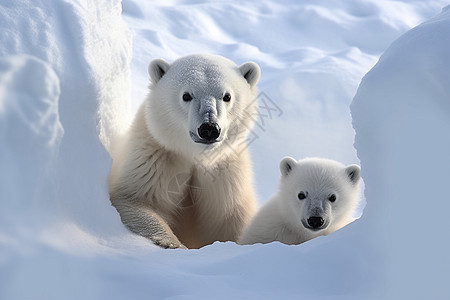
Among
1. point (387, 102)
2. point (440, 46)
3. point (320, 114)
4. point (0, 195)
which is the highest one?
point (320, 114)

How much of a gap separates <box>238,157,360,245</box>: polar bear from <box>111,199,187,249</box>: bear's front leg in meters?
0.53

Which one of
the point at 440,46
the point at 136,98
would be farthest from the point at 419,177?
the point at 136,98

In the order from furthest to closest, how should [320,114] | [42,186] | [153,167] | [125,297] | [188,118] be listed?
[320,114]
[153,167]
[188,118]
[42,186]
[125,297]

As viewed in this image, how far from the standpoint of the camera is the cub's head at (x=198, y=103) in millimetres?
3029

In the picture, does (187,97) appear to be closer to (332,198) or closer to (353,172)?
(332,198)

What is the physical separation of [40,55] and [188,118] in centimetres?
96

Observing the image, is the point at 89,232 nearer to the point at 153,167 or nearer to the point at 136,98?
the point at 153,167

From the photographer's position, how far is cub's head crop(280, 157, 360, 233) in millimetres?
3117

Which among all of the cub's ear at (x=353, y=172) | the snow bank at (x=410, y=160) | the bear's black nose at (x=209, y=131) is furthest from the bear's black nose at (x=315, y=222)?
the snow bank at (x=410, y=160)

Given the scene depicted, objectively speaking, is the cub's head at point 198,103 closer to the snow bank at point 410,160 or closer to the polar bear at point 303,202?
the polar bear at point 303,202

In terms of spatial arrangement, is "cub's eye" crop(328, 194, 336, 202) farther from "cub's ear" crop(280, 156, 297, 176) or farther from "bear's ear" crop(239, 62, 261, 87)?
"bear's ear" crop(239, 62, 261, 87)

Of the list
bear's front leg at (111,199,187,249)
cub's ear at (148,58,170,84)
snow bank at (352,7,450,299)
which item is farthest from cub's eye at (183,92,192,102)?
snow bank at (352,7,450,299)

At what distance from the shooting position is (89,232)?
246 centimetres

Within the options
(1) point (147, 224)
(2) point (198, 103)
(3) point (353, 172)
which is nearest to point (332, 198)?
(3) point (353, 172)
